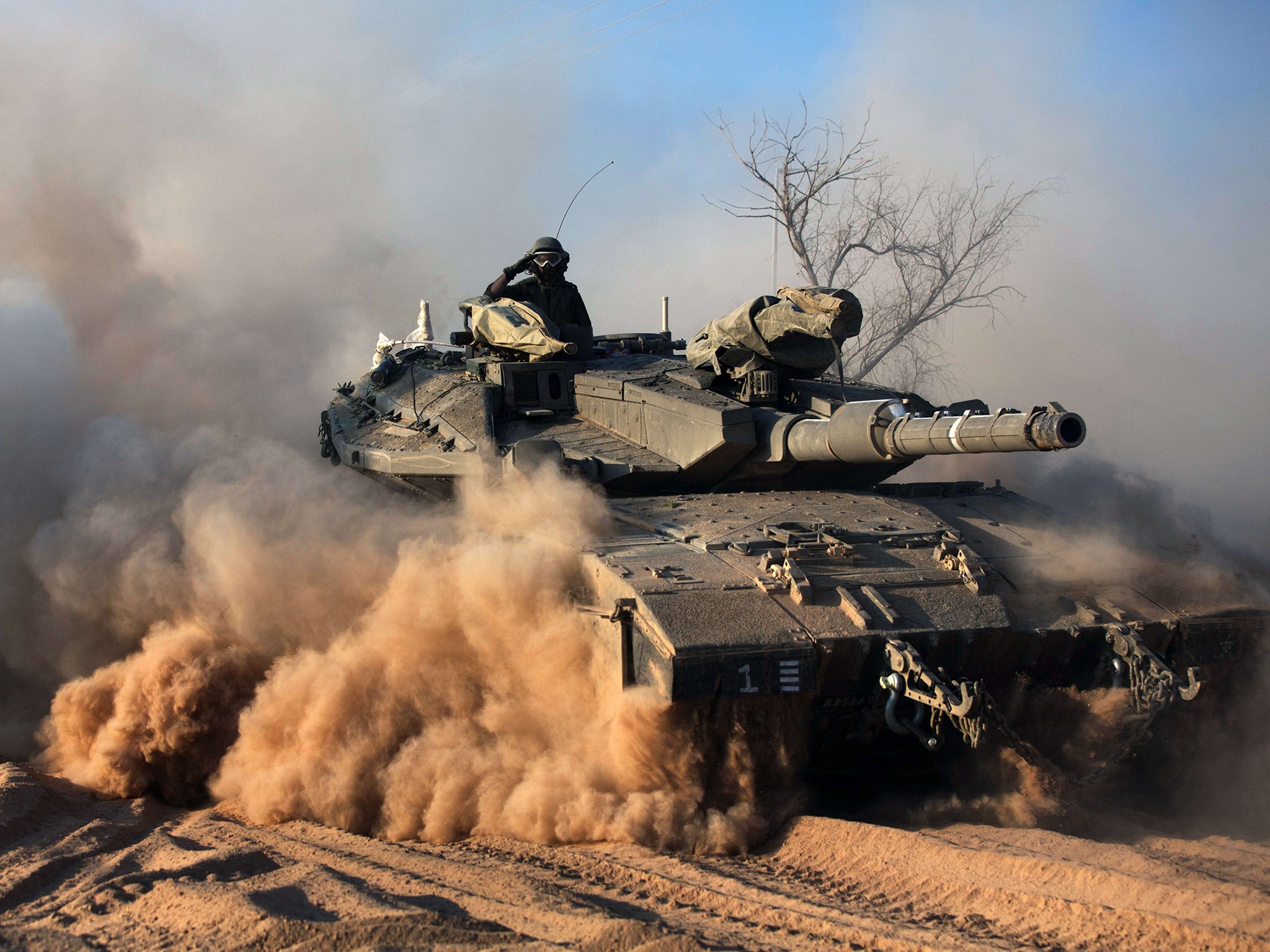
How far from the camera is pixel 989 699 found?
224 inches

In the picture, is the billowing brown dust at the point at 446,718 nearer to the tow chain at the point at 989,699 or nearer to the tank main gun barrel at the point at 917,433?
the tow chain at the point at 989,699

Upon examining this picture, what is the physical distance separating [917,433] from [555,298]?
476 centimetres

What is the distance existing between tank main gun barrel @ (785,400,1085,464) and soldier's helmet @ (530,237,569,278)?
351 centimetres

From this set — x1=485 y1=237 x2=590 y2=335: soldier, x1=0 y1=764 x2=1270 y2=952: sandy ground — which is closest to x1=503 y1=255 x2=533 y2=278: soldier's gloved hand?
x1=485 y1=237 x2=590 y2=335: soldier

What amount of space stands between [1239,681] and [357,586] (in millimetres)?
5891

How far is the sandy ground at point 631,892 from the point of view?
4.38 metres

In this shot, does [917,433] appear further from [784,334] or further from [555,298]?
[555,298]

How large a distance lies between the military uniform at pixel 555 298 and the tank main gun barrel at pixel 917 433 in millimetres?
3337

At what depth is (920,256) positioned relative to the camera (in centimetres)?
2375

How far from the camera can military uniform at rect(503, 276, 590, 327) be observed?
→ 10.3 metres

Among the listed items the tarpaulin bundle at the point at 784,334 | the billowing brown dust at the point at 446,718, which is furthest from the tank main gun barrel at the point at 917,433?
the billowing brown dust at the point at 446,718

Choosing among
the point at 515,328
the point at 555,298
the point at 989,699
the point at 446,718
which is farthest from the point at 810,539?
the point at 555,298

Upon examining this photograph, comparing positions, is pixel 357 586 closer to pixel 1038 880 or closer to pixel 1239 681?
pixel 1038 880

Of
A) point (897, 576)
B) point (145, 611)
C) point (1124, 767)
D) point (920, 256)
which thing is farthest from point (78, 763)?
point (920, 256)
